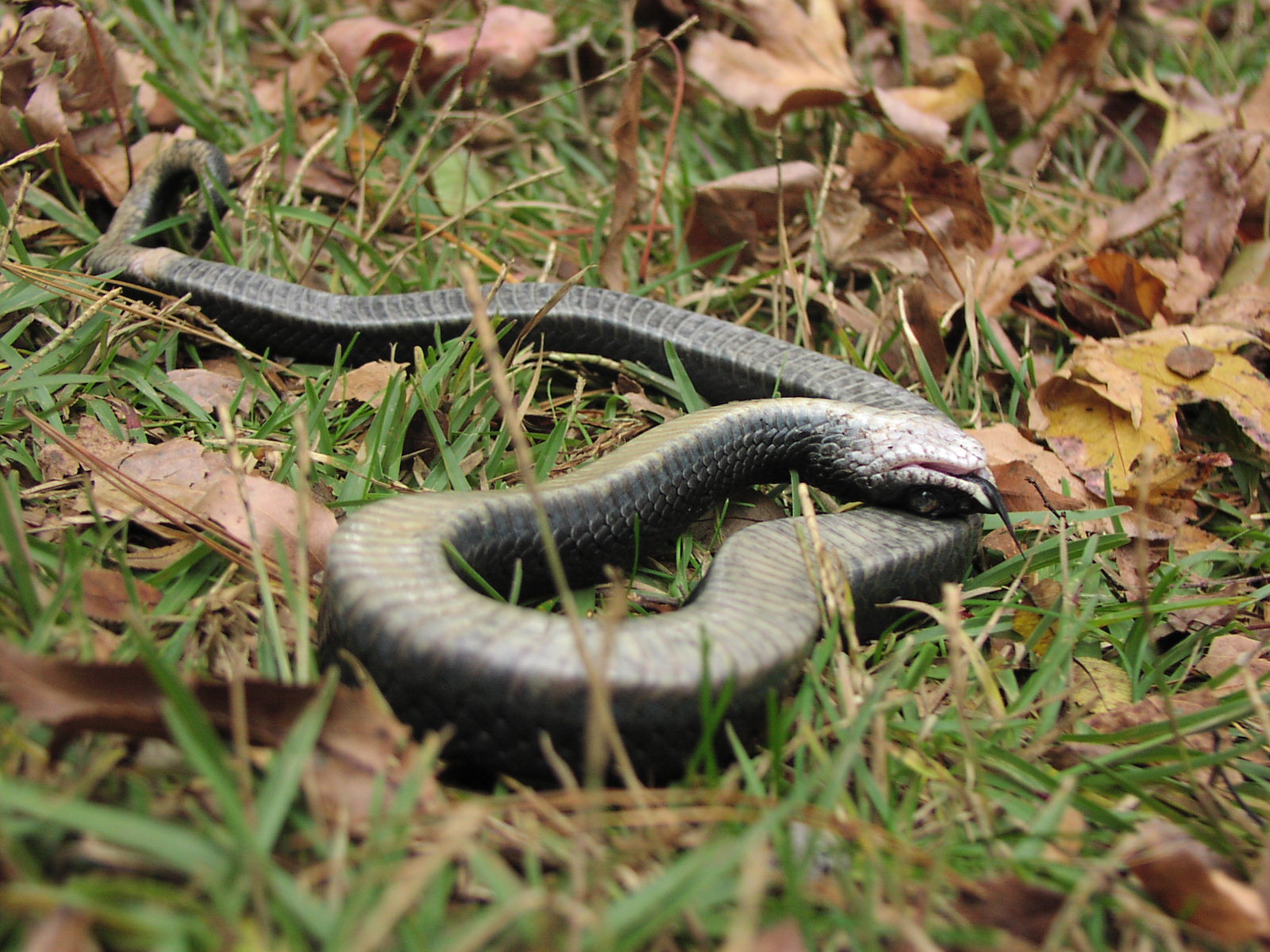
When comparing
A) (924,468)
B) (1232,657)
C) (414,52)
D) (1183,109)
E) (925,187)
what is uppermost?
(414,52)

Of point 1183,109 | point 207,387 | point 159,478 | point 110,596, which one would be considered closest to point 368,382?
point 207,387

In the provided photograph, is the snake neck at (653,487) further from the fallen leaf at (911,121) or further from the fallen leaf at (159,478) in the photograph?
the fallen leaf at (911,121)

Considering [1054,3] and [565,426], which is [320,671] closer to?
[565,426]

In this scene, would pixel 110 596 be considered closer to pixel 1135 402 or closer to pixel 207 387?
pixel 207 387

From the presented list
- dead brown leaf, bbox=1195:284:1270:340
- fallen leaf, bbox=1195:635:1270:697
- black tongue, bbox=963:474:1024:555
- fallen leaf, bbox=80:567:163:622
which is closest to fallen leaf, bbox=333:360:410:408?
fallen leaf, bbox=80:567:163:622

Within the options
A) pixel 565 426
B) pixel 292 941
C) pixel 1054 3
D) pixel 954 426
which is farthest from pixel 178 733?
pixel 1054 3

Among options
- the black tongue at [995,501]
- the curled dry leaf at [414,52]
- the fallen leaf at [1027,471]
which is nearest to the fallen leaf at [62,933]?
the black tongue at [995,501]

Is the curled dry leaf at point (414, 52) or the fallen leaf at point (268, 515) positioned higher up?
the curled dry leaf at point (414, 52)

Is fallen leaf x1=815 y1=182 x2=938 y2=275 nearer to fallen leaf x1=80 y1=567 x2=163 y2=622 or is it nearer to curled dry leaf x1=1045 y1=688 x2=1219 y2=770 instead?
curled dry leaf x1=1045 y1=688 x2=1219 y2=770
